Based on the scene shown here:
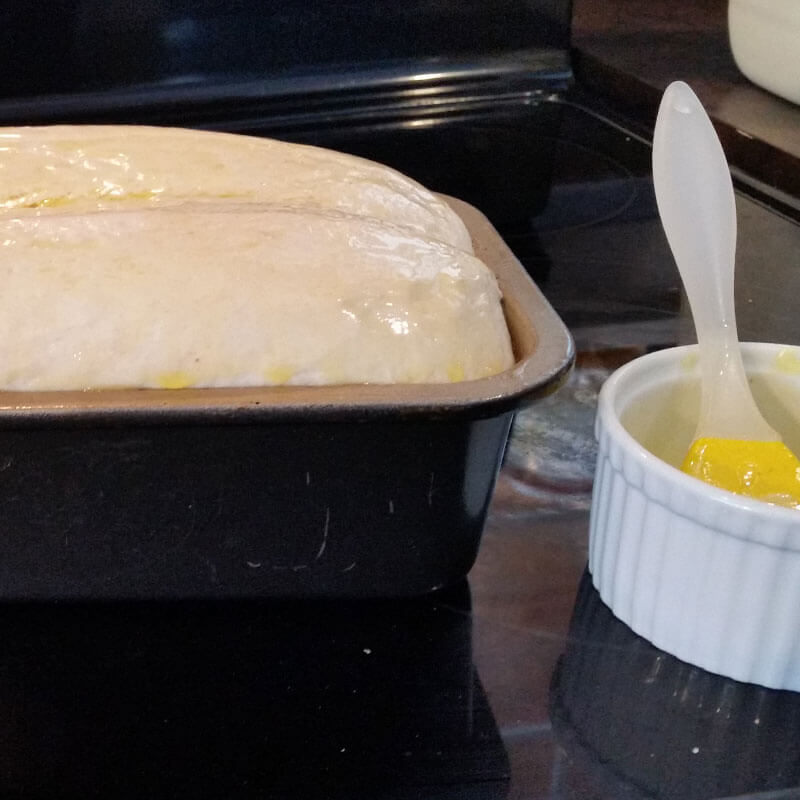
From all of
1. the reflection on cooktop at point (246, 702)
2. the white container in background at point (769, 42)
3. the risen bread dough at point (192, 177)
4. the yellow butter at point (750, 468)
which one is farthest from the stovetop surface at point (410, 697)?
the white container in background at point (769, 42)

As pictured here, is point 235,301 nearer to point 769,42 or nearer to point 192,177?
point 192,177

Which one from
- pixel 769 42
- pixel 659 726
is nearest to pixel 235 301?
pixel 659 726

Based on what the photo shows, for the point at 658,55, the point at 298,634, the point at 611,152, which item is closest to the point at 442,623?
the point at 298,634

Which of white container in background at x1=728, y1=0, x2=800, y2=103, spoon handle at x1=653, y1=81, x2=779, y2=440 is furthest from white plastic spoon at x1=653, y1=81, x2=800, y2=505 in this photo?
white container in background at x1=728, y1=0, x2=800, y2=103

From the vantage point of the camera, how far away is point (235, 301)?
500mm

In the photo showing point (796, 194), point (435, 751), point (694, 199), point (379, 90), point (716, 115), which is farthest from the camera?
point (379, 90)

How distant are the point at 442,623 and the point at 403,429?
0.14 metres

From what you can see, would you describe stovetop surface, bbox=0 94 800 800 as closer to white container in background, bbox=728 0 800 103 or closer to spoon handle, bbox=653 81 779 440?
spoon handle, bbox=653 81 779 440

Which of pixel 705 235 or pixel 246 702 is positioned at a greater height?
pixel 705 235

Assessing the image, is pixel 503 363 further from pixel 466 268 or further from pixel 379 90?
pixel 379 90

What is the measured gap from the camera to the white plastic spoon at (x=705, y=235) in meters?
0.56

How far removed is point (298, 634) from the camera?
54 centimetres

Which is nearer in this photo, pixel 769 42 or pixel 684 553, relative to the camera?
pixel 684 553

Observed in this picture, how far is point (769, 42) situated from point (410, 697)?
3.91ft
